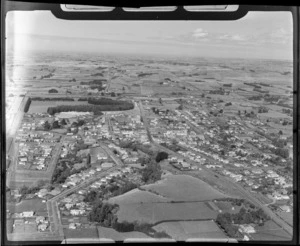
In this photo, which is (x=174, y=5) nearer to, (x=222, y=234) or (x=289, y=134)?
(x=289, y=134)

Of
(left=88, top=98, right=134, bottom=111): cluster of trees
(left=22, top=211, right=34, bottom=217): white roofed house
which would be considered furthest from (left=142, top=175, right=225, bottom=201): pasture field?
(left=22, top=211, right=34, bottom=217): white roofed house

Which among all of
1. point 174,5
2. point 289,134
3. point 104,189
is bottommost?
point 104,189

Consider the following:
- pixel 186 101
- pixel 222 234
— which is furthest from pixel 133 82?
pixel 222 234

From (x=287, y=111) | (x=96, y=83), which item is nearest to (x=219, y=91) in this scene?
(x=287, y=111)

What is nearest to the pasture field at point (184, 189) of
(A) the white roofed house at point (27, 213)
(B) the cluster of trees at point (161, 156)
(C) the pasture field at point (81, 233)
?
(B) the cluster of trees at point (161, 156)

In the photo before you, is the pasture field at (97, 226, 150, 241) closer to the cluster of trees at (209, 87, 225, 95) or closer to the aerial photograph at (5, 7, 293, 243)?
the aerial photograph at (5, 7, 293, 243)

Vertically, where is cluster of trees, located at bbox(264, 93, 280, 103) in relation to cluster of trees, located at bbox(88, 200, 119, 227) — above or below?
above

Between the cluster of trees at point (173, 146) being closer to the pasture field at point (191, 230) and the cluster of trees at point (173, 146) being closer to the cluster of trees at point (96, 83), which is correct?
the pasture field at point (191, 230)

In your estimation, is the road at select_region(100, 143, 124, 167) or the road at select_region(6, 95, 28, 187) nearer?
the road at select_region(6, 95, 28, 187)
